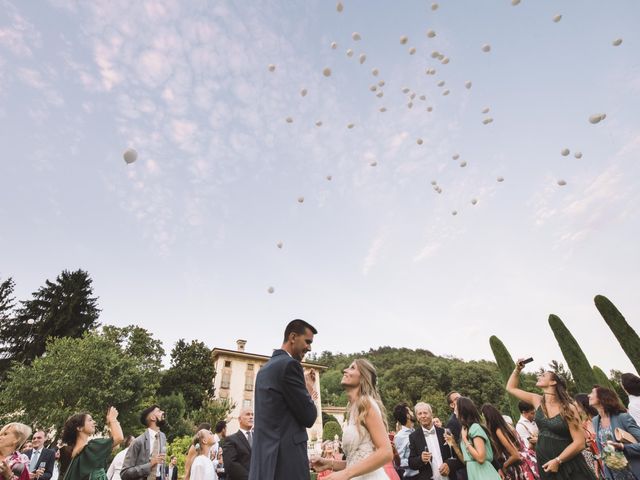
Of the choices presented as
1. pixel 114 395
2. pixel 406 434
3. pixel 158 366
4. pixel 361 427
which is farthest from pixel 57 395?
pixel 361 427

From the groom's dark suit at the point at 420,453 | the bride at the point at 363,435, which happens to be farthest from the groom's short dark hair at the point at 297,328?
the groom's dark suit at the point at 420,453

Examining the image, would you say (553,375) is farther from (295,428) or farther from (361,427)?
(295,428)

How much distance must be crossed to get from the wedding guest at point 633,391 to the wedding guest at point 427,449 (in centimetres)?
230

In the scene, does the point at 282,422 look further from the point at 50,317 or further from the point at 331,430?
the point at 331,430

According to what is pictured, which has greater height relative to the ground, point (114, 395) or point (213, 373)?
point (213, 373)

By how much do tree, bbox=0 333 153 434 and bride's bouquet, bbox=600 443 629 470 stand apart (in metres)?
24.1

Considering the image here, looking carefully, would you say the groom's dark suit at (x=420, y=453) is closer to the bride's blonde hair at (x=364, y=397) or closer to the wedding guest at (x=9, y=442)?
the bride's blonde hair at (x=364, y=397)

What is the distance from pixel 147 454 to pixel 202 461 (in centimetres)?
81

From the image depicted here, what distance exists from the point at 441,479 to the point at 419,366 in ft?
168

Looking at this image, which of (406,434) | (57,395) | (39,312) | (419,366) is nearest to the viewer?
(406,434)

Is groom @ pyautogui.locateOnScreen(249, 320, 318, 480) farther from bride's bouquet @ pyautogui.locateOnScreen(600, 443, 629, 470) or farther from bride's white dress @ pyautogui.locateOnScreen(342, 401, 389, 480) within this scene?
bride's bouquet @ pyautogui.locateOnScreen(600, 443, 629, 470)

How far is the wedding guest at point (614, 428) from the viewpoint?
3.55m

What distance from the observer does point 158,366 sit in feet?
95.6

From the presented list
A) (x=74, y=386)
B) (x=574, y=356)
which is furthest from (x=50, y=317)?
(x=574, y=356)
